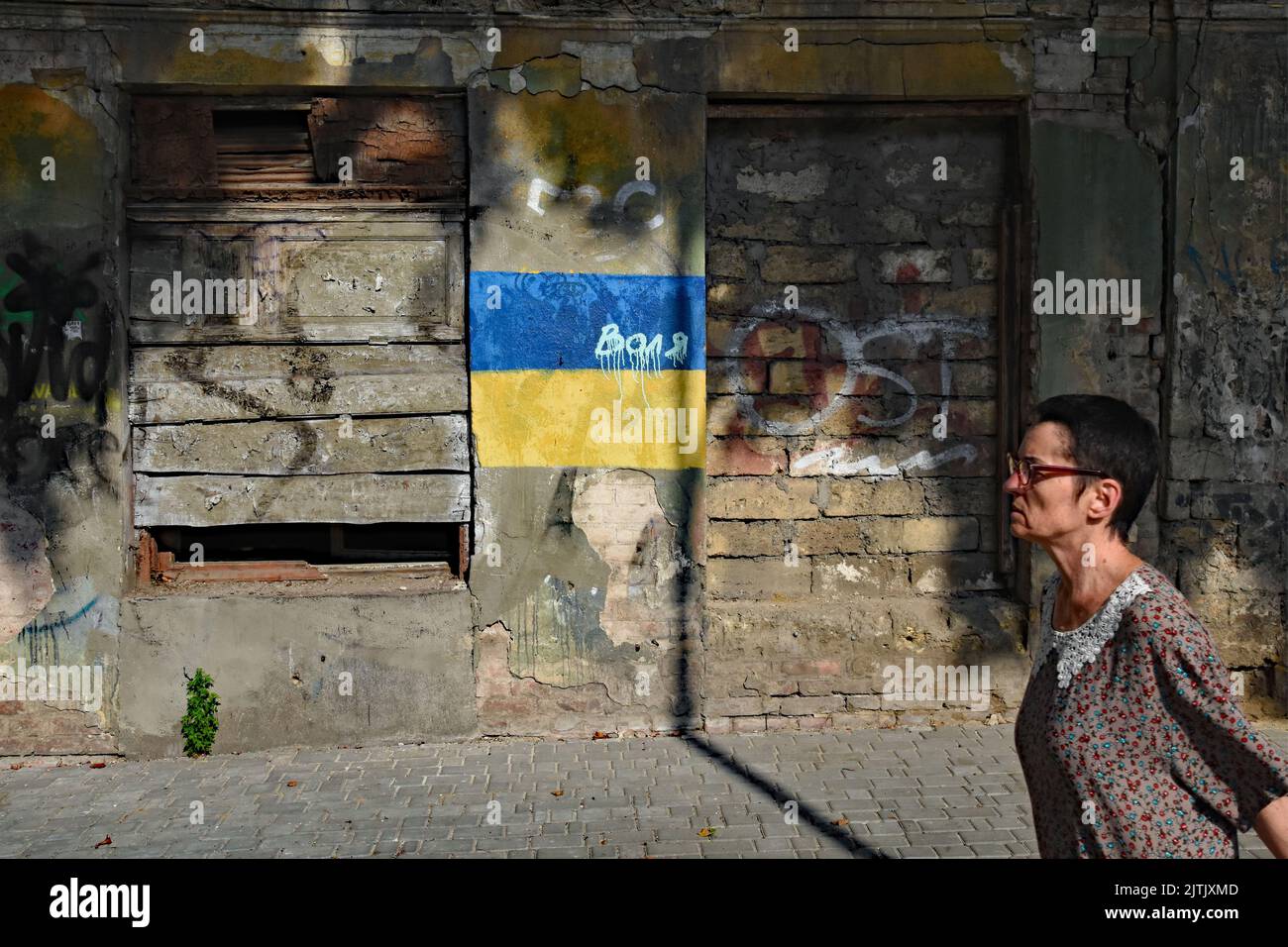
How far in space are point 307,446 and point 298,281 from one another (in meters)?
0.90

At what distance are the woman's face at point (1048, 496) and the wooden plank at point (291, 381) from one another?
3.91m

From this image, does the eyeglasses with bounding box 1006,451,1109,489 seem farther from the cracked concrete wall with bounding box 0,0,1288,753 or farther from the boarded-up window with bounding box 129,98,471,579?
the boarded-up window with bounding box 129,98,471,579

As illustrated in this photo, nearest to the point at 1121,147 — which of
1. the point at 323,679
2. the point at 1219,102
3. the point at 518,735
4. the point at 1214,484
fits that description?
the point at 1219,102

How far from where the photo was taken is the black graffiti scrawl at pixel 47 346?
554 cm

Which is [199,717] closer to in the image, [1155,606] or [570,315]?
[570,315]

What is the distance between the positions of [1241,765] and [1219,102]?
512 cm

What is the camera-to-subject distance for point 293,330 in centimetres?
581

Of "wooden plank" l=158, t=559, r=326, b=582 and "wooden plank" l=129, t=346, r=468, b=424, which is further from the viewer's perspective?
"wooden plank" l=158, t=559, r=326, b=582

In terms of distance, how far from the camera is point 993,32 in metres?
5.94

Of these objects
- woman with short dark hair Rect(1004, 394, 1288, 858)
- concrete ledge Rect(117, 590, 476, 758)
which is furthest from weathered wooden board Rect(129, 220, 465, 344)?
woman with short dark hair Rect(1004, 394, 1288, 858)

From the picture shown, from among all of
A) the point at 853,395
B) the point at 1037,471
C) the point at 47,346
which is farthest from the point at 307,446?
the point at 1037,471

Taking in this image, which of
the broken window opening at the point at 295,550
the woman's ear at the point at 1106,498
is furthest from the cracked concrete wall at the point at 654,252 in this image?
the woman's ear at the point at 1106,498

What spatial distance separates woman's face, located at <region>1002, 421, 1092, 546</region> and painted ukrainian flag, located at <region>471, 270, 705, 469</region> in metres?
3.48

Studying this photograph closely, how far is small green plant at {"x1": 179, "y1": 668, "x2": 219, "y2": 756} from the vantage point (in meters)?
5.62
